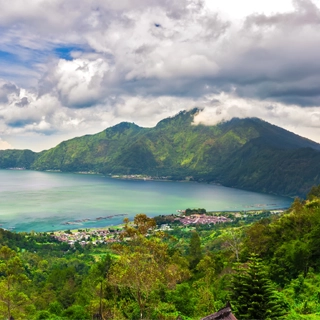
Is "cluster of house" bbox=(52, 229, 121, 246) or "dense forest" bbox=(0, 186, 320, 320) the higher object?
"dense forest" bbox=(0, 186, 320, 320)

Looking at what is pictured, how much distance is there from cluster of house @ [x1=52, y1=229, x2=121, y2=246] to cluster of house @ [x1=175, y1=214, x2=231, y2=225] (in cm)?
2347

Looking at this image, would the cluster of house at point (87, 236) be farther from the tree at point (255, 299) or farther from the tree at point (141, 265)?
the tree at point (255, 299)

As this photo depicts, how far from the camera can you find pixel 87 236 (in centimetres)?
7744

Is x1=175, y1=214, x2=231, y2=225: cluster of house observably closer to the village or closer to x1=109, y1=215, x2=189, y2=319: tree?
the village

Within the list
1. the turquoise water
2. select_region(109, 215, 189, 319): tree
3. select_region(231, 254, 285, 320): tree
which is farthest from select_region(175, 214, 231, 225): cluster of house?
select_region(231, 254, 285, 320): tree

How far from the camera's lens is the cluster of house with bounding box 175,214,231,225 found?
314 feet

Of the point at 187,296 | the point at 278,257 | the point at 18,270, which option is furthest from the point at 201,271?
the point at 18,270

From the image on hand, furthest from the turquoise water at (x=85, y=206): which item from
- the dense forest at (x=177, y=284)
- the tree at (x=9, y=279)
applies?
the tree at (x=9, y=279)

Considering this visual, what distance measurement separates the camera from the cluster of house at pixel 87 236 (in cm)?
7338

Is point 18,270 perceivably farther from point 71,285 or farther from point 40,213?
point 40,213

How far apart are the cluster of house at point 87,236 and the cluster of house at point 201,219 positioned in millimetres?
23468

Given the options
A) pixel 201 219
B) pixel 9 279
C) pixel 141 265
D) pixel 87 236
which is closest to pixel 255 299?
pixel 141 265

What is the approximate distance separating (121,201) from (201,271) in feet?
Result: 341

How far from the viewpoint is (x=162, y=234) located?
50.1ft
